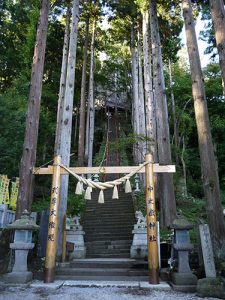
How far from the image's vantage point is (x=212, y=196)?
5.34 m

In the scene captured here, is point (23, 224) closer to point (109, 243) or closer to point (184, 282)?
point (184, 282)

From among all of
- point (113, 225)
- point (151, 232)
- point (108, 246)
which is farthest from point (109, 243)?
point (151, 232)

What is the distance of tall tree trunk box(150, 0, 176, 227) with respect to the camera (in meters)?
8.09

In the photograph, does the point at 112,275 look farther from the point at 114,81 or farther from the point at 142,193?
the point at 114,81

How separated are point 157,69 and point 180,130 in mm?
8932

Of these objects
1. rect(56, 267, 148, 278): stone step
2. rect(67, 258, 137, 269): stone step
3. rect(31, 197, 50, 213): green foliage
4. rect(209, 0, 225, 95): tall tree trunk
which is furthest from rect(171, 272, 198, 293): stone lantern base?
rect(31, 197, 50, 213): green foliage

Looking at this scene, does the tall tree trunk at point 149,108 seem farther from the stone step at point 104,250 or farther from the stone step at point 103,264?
the stone step at point 103,264

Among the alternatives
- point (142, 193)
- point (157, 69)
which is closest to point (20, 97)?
point (157, 69)

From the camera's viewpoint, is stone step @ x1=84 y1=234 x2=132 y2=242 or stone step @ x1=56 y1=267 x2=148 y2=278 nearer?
stone step @ x1=56 y1=267 x2=148 y2=278

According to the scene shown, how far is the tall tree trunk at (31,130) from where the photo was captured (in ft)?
19.5

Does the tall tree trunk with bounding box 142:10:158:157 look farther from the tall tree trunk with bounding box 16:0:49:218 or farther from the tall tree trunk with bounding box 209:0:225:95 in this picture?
the tall tree trunk with bounding box 209:0:225:95

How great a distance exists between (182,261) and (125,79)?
22335 mm

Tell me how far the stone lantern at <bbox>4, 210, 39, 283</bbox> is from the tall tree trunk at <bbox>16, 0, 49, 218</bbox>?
2.28ft

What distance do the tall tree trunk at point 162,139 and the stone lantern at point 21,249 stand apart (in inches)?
169
